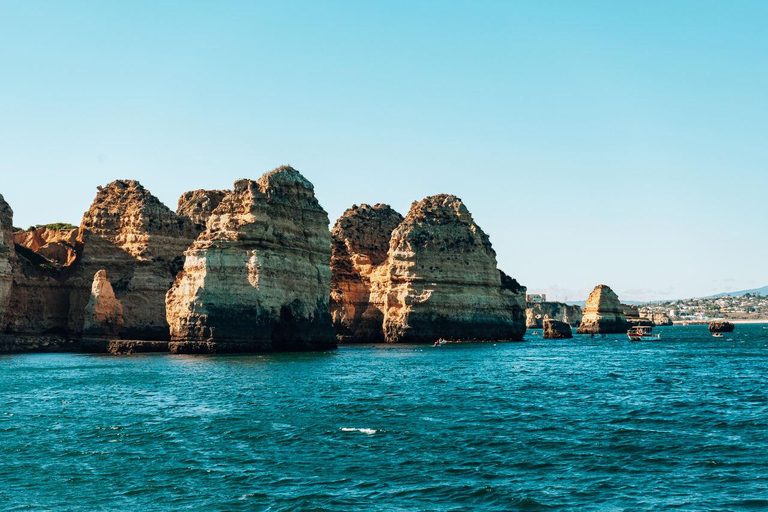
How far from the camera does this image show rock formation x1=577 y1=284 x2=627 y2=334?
509 ft

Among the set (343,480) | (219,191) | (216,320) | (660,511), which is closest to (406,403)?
(343,480)

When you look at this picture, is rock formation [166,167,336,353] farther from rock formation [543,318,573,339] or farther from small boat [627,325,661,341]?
rock formation [543,318,573,339]

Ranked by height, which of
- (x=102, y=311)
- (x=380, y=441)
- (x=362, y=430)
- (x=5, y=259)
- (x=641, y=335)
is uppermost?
(x=5, y=259)

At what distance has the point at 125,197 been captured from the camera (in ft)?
292

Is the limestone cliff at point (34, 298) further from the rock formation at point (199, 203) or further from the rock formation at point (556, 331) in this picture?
the rock formation at point (556, 331)

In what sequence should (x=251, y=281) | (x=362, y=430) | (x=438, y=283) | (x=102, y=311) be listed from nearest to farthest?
(x=362, y=430) → (x=251, y=281) → (x=102, y=311) → (x=438, y=283)

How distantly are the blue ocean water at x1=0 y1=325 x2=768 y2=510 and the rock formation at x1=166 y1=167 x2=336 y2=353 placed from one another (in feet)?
47.4

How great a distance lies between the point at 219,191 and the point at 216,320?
40.9 meters

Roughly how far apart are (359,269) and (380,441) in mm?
86206

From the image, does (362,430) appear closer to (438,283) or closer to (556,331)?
(438,283)

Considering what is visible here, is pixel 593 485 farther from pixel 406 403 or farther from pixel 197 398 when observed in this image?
pixel 197 398

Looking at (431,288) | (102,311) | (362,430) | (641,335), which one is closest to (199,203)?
(102,311)

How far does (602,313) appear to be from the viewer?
15538 cm

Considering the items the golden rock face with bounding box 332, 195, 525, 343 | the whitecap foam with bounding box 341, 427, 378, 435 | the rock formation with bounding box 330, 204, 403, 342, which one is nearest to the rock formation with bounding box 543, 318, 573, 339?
the golden rock face with bounding box 332, 195, 525, 343
